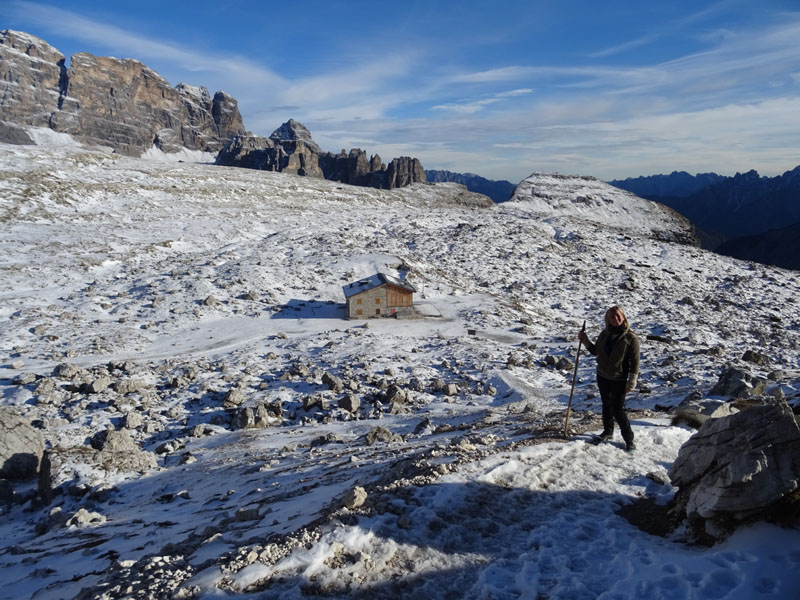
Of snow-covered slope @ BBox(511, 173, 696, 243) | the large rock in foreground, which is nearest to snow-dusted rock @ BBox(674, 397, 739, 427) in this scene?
the large rock in foreground

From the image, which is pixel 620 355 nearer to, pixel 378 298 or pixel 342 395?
pixel 342 395

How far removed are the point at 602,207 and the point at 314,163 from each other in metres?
104

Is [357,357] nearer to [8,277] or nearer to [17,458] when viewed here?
[17,458]

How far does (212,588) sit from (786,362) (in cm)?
3110

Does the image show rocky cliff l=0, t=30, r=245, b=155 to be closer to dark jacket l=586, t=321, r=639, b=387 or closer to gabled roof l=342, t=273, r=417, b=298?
gabled roof l=342, t=273, r=417, b=298

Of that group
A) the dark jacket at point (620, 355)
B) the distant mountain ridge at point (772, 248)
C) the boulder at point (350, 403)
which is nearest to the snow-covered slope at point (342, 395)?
the boulder at point (350, 403)

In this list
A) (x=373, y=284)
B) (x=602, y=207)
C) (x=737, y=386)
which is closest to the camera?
(x=737, y=386)

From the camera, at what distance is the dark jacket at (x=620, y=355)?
7.83 meters

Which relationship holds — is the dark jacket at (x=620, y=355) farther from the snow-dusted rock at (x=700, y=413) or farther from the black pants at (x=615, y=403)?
the snow-dusted rock at (x=700, y=413)

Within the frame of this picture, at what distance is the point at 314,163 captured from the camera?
162375mm

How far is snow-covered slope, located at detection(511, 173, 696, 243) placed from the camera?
281 ft

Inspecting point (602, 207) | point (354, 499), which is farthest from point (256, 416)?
point (602, 207)

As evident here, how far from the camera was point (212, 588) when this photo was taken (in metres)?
4.91

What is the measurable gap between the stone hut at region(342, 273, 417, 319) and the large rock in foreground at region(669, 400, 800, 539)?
23239 millimetres
